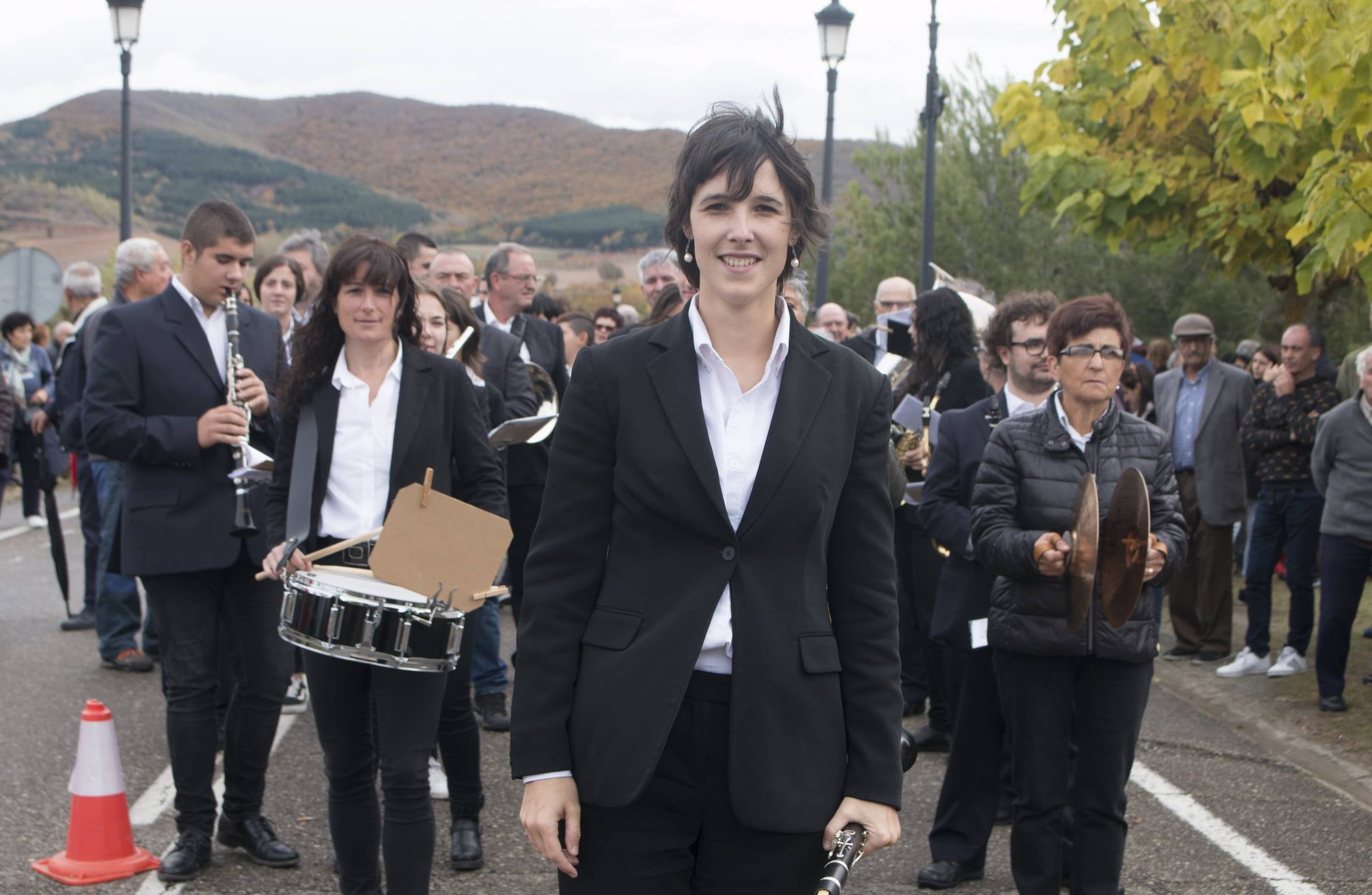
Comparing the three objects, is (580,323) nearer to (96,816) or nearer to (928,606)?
(928,606)

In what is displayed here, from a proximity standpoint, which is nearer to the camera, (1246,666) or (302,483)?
(302,483)

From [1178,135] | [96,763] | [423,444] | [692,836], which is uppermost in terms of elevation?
[1178,135]

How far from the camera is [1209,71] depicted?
11109 millimetres

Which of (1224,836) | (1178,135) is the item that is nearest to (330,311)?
(1224,836)

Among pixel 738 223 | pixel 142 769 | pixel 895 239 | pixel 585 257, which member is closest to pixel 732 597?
pixel 738 223

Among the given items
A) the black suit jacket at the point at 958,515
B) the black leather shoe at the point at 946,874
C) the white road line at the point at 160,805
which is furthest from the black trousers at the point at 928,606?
the white road line at the point at 160,805

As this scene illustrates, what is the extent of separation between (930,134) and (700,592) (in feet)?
53.0

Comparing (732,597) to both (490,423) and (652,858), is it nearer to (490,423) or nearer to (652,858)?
(652,858)

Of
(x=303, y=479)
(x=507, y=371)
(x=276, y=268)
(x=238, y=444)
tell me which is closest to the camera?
(x=303, y=479)

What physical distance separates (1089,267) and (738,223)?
19496 mm

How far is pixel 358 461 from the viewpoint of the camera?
15.2 feet

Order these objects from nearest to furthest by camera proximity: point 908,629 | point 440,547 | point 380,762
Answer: point 440,547 < point 380,762 < point 908,629

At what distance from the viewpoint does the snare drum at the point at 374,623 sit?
13.8ft

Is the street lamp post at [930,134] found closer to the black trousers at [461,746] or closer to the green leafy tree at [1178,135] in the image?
the green leafy tree at [1178,135]
